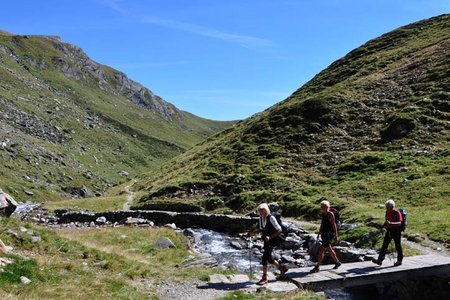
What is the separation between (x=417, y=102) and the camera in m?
59.4

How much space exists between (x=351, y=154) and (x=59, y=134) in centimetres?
8444

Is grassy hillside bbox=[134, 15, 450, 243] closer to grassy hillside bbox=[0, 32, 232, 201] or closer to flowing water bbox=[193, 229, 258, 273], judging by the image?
flowing water bbox=[193, 229, 258, 273]

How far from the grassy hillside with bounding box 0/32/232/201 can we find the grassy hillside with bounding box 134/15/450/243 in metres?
19.7

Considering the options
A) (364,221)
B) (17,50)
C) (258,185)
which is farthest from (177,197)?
(17,50)

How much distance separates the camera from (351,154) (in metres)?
53.3

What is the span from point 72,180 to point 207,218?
5131 centimetres

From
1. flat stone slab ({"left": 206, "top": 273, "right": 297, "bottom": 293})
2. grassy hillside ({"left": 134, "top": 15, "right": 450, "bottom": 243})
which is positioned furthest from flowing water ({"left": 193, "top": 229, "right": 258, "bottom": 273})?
grassy hillside ({"left": 134, "top": 15, "right": 450, "bottom": 243})

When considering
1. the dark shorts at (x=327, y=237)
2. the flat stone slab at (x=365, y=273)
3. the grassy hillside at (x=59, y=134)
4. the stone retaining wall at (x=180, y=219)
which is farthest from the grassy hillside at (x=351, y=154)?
the grassy hillside at (x=59, y=134)

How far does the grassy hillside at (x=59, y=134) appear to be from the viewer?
262 feet

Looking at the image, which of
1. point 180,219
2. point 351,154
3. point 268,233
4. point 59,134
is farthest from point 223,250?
point 59,134

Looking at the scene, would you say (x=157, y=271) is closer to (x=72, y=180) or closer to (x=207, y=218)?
(x=207, y=218)

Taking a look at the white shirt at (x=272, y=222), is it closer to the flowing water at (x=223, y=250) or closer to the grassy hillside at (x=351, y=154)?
the flowing water at (x=223, y=250)

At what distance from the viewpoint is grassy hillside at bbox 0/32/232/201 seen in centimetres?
8000

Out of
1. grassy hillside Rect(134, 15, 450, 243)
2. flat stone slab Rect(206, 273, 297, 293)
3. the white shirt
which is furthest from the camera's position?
grassy hillside Rect(134, 15, 450, 243)
